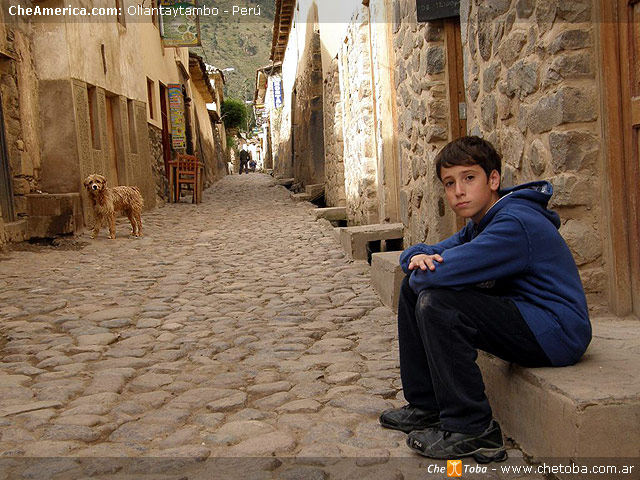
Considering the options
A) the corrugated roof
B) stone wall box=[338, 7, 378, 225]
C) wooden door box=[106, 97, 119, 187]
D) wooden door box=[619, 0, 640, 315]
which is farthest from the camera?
the corrugated roof

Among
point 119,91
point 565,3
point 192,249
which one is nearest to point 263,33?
point 119,91

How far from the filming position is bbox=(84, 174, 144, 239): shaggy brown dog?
9188mm

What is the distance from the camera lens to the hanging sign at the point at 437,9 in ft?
15.5

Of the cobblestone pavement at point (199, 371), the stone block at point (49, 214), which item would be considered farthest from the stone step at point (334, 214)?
the stone block at point (49, 214)

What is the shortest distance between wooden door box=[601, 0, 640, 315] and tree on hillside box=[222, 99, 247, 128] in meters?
42.1

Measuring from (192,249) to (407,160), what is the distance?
151 inches

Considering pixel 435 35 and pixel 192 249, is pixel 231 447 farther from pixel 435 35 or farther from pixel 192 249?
pixel 192 249

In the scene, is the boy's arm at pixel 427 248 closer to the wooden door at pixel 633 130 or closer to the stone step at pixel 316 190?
the wooden door at pixel 633 130

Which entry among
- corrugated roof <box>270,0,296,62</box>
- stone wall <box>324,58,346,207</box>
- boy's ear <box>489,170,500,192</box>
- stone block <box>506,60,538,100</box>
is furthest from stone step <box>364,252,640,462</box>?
corrugated roof <box>270,0,296,62</box>

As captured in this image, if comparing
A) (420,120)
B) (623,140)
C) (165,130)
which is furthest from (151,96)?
(623,140)

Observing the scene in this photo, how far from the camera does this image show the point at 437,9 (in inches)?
186

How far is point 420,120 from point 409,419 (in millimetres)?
3261

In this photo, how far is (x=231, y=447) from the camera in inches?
97.3

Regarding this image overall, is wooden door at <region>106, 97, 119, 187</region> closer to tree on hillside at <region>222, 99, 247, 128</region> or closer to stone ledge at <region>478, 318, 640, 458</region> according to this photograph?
stone ledge at <region>478, 318, 640, 458</region>
